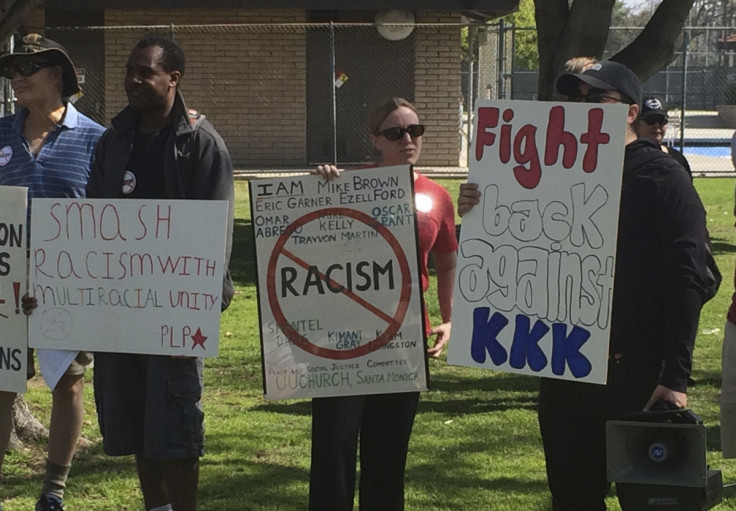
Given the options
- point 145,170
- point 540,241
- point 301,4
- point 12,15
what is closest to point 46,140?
point 145,170

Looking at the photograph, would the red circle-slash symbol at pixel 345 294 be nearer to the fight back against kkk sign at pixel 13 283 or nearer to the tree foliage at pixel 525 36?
the fight back against kkk sign at pixel 13 283

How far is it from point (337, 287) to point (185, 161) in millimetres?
721

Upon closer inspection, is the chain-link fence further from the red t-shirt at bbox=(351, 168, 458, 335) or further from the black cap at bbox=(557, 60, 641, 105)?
the black cap at bbox=(557, 60, 641, 105)

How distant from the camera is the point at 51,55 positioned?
491 cm

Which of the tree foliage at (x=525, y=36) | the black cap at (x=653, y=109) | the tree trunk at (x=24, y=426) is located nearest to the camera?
the tree trunk at (x=24, y=426)

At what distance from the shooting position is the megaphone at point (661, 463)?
146 inches

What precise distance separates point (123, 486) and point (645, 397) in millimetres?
2776

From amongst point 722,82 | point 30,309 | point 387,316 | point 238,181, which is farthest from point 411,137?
point 722,82

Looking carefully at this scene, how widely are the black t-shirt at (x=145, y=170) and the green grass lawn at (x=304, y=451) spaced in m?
1.65

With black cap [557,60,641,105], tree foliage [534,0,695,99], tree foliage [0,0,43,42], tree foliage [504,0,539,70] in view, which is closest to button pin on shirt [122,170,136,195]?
black cap [557,60,641,105]

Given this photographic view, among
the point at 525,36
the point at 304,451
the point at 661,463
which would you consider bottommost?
the point at 304,451

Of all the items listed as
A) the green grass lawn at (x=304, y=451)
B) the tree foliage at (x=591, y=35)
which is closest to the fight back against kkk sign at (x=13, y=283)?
the green grass lawn at (x=304, y=451)

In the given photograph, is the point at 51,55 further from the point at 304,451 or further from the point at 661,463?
the point at 661,463

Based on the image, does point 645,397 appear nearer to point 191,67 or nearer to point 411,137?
point 411,137
